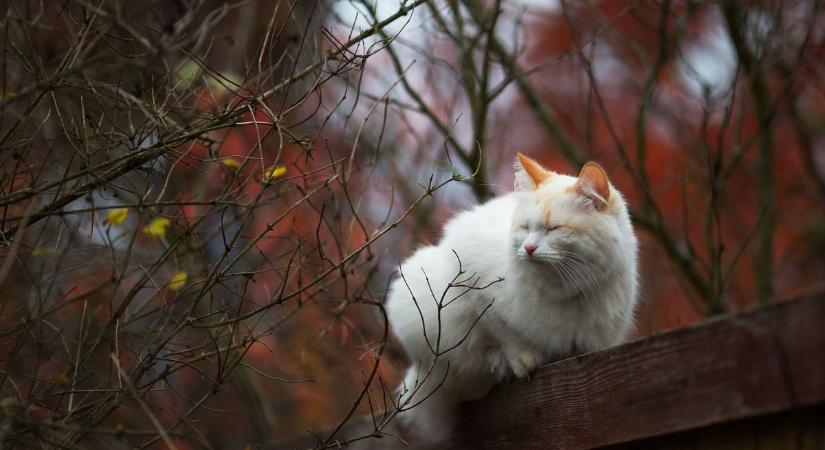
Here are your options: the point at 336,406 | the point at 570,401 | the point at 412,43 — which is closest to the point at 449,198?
the point at 412,43

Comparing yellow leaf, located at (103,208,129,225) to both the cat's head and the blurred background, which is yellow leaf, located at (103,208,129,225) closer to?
the blurred background

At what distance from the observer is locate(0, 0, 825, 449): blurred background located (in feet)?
8.05

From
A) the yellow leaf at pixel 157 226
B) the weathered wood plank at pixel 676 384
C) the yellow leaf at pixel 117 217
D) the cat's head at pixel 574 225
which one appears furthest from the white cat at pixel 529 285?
the yellow leaf at pixel 117 217

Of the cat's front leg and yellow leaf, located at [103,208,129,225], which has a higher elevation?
yellow leaf, located at [103,208,129,225]

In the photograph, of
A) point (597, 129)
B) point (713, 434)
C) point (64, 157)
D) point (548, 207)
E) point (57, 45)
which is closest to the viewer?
point (713, 434)

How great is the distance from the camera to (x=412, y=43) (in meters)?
4.46

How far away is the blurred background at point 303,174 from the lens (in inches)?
96.6

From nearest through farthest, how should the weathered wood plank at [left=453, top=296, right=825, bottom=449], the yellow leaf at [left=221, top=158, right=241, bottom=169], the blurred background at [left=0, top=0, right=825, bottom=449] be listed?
the weathered wood plank at [left=453, top=296, right=825, bottom=449]
the blurred background at [left=0, top=0, right=825, bottom=449]
the yellow leaf at [left=221, top=158, right=241, bottom=169]

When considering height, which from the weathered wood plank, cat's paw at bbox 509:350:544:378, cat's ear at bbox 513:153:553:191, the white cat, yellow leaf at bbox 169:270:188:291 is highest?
cat's ear at bbox 513:153:553:191

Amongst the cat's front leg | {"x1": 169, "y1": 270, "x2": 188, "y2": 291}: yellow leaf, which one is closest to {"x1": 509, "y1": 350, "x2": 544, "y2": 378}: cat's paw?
the cat's front leg

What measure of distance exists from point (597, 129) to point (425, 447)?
451cm

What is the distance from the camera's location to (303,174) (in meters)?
2.56

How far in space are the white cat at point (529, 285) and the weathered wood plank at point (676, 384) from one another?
189 millimetres

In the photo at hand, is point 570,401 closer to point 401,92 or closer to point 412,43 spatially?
point 412,43
